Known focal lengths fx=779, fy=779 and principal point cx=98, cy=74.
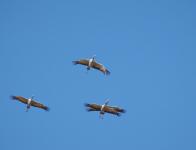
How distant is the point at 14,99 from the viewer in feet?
271

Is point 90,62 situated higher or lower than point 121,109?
higher

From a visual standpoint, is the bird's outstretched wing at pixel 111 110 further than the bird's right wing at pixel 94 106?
No

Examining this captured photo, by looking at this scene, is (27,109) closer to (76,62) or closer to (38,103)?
(38,103)

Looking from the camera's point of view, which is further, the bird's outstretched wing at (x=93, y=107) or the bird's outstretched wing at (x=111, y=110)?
the bird's outstretched wing at (x=93, y=107)

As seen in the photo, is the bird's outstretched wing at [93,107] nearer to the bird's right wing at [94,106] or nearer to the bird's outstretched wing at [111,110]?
the bird's right wing at [94,106]

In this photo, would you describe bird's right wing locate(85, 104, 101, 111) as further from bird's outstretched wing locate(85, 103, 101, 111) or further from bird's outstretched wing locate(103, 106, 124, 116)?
bird's outstretched wing locate(103, 106, 124, 116)

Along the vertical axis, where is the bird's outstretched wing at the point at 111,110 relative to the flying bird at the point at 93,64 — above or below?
below

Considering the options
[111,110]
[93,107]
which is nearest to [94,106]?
[93,107]

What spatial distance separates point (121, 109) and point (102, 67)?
512cm

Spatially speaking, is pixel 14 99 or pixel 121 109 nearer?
pixel 121 109

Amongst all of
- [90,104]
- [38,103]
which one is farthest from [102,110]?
[38,103]

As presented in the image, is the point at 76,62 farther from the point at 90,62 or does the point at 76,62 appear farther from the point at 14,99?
the point at 14,99

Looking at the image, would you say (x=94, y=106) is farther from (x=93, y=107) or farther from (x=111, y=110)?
(x=111, y=110)

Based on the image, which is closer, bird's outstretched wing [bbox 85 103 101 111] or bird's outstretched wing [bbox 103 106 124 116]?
bird's outstretched wing [bbox 103 106 124 116]
